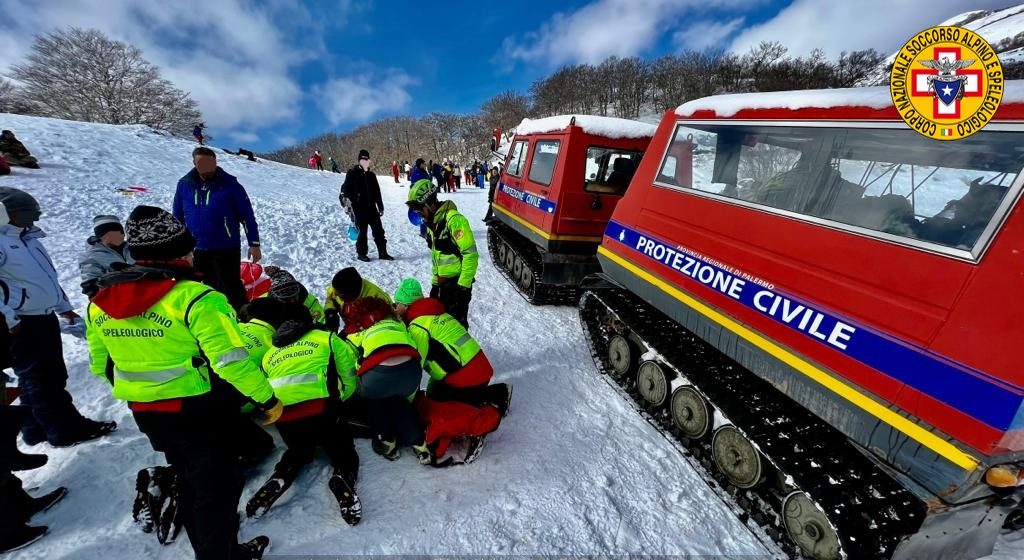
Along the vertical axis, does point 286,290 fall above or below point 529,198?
below

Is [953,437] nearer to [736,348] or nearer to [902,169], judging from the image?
[736,348]

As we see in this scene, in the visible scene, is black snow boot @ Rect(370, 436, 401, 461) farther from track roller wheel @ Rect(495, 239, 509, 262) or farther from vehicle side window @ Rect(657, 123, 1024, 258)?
track roller wheel @ Rect(495, 239, 509, 262)

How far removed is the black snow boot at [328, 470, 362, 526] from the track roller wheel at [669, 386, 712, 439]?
2.49 m

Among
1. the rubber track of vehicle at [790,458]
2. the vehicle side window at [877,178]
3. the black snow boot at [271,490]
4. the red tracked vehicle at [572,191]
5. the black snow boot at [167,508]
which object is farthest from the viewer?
the red tracked vehicle at [572,191]

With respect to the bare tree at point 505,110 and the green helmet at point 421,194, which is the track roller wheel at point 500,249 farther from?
the bare tree at point 505,110

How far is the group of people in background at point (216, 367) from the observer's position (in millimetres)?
1924

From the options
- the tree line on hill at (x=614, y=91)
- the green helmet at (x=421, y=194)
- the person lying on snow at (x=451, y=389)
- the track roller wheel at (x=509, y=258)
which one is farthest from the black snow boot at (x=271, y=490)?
the tree line on hill at (x=614, y=91)

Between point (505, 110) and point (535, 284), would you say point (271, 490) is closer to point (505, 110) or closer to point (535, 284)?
point (535, 284)

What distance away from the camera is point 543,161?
248 inches

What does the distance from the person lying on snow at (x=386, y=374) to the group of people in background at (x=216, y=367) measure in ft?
0.03

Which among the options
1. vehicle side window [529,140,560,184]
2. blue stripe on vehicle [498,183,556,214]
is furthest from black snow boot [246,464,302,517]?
vehicle side window [529,140,560,184]

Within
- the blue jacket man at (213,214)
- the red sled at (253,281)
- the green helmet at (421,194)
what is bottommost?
the red sled at (253,281)

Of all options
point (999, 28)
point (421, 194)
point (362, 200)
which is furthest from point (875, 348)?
point (999, 28)

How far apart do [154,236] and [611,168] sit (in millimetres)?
5292
